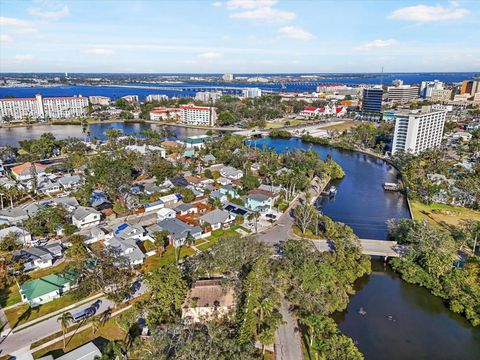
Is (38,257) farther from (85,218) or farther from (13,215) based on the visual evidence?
(13,215)

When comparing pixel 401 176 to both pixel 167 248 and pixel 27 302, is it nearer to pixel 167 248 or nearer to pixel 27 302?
pixel 167 248

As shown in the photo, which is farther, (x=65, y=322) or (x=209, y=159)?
(x=209, y=159)

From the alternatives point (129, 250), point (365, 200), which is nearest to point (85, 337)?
point (129, 250)

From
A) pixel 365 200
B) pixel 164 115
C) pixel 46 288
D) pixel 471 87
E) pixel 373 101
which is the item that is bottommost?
pixel 365 200

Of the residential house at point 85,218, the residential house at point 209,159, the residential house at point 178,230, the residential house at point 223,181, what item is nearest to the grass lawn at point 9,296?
the residential house at point 85,218

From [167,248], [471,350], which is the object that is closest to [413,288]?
[471,350]

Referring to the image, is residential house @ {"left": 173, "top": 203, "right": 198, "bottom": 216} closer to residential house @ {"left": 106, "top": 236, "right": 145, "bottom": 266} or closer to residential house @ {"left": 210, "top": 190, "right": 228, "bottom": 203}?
residential house @ {"left": 210, "top": 190, "right": 228, "bottom": 203}

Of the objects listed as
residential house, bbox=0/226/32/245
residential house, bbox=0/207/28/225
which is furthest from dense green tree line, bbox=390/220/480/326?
residential house, bbox=0/207/28/225

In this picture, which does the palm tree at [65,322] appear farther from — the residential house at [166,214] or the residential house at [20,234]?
the residential house at [166,214]
